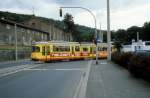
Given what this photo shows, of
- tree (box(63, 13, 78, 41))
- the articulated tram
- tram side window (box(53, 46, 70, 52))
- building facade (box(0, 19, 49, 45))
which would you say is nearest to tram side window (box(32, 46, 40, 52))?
the articulated tram

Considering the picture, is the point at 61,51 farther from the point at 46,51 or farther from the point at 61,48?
the point at 46,51

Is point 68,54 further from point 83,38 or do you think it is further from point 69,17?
point 83,38

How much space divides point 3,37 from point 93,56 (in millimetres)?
22831

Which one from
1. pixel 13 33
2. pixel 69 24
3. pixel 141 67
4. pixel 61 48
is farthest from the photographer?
pixel 69 24

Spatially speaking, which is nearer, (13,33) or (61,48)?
(61,48)

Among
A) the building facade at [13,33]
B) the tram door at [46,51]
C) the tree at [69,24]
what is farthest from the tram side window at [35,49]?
the tree at [69,24]

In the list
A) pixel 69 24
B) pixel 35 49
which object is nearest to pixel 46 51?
pixel 35 49

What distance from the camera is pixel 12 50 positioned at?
64.6 metres

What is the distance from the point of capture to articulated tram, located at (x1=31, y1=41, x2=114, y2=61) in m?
42.3

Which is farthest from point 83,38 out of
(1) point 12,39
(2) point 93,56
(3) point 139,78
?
(3) point 139,78

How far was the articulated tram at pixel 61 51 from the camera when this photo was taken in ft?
139

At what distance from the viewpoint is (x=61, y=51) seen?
44.8 m

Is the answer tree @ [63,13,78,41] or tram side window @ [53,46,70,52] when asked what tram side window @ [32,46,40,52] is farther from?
tree @ [63,13,78,41]

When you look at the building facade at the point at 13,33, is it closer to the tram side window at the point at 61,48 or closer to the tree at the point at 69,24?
the tram side window at the point at 61,48
